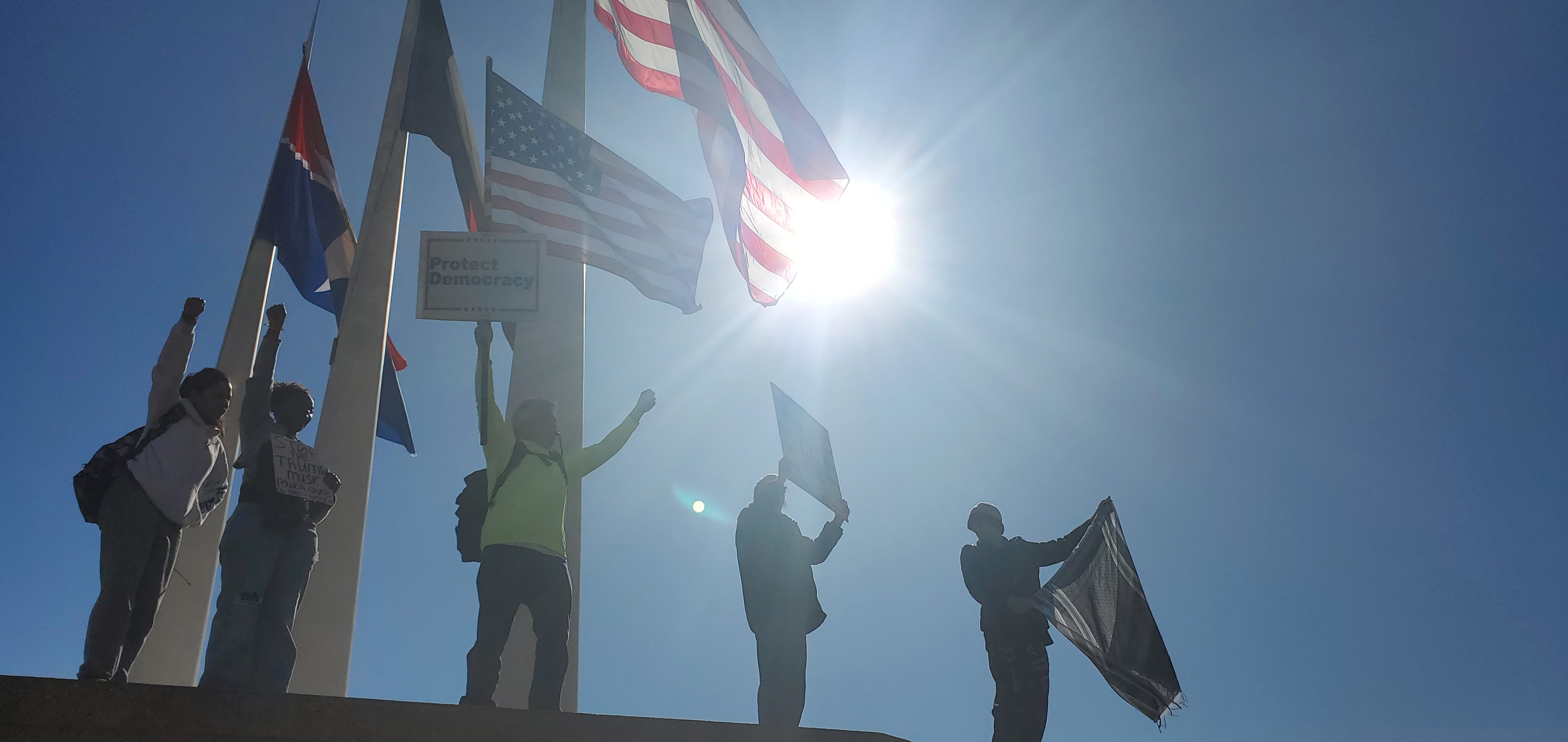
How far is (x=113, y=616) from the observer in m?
4.19

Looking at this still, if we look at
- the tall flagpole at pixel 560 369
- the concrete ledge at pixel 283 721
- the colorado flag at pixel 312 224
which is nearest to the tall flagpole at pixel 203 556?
the colorado flag at pixel 312 224

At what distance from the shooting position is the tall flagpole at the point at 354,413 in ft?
29.5

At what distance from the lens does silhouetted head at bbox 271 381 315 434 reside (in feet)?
16.7

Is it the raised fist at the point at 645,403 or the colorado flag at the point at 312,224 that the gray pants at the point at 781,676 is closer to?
the raised fist at the point at 645,403

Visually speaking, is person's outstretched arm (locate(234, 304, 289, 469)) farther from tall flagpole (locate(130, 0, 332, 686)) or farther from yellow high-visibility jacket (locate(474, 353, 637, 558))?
tall flagpole (locate(130, 0, 332, 686))

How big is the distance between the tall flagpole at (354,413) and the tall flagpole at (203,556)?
4.45ft

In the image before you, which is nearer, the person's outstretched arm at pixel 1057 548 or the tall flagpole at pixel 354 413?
the person's outstretched arm at pixel 1057 548

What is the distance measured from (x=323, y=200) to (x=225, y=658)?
10402 millimetres

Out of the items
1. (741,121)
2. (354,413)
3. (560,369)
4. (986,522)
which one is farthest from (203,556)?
(986,522)

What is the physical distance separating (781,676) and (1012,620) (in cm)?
142

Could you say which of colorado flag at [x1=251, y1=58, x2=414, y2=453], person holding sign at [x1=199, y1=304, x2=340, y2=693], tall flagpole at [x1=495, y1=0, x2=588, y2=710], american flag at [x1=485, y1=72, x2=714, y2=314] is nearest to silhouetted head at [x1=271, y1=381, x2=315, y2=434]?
person holding sign at [x1=199, y1=304, x2=340, y2=693]

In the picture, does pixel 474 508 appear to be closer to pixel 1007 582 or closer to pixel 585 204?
pixel 1007 582

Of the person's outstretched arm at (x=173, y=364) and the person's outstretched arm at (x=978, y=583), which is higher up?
the person's outstretched arm at (x=173, y=364)

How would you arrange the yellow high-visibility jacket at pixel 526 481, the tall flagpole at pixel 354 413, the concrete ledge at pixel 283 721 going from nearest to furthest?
the concrete ledge at pixel 283 721, the yellow high-visibility jacket at pixel 526 481, the tall flagpole at pixel 354 413
